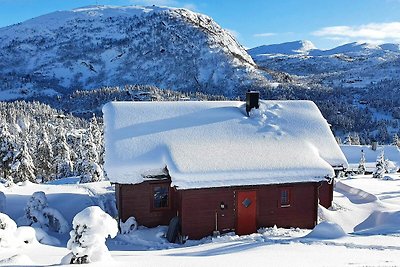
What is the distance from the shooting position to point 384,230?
1656cm

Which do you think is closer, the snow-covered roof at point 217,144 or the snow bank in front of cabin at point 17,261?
the snow bank in front of cabin at point 17,261

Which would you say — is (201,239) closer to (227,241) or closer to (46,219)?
(227,241)

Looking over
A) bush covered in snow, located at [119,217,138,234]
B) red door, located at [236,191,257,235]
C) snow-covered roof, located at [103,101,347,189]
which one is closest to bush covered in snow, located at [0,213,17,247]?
snow-covered roof, located at [103,101,347,189]

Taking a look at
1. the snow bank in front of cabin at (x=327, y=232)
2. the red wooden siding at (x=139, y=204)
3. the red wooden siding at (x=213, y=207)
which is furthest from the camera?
the red wooden siding at (x=139, y=204)

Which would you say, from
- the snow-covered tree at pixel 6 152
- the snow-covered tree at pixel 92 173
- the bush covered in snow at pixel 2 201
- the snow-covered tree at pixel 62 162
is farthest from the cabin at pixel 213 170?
the snow-covered tree at pixel 62 162

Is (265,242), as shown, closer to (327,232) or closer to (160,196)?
(327,232)

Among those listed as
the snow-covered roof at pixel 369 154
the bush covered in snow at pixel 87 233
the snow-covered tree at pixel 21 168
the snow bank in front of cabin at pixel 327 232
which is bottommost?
the snow-covered roof at pixel 369 154

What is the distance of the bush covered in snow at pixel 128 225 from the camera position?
17031 mm

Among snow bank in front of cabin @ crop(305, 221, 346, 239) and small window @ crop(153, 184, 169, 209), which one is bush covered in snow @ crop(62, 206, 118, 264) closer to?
small window @ crop(153, 184, 169, 209)

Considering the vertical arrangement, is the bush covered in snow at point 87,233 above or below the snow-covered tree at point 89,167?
above

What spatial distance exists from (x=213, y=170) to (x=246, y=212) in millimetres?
2495

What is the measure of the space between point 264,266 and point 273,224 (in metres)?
8.51

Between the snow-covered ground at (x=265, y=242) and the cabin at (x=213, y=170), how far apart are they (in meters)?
0.78

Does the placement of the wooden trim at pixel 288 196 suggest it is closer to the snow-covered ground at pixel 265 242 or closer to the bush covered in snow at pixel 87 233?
the snow-covered ground at pixel 265 242
